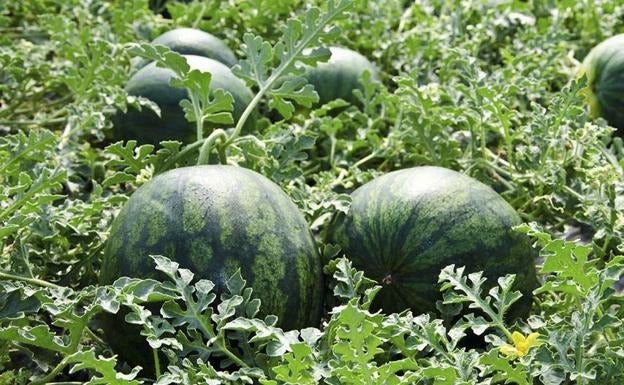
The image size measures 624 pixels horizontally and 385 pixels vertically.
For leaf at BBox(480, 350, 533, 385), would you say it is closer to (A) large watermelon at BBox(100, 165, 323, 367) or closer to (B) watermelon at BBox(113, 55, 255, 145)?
(A) large watermelon at BBox(100, 165, 323, 367)

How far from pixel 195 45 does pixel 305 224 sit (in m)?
1.66

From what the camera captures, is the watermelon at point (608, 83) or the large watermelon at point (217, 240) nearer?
the large watermelon at point (217, 240)

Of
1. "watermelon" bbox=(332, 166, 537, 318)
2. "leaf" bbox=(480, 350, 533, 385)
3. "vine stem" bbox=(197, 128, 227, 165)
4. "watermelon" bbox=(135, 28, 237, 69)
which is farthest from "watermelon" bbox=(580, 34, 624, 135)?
"leaf" bbox=(480, 350, 533, 385)

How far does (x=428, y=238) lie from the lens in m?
3.04

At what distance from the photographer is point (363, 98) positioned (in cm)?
443

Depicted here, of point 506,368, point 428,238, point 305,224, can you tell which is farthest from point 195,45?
point 506,368

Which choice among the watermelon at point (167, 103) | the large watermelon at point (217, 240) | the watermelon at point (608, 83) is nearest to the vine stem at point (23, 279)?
the large watermelon at point (217, 240)

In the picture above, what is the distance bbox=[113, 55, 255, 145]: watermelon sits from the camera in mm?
4016

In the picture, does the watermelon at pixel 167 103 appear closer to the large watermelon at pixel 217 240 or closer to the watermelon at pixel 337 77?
the watermelon at pixel 337 77

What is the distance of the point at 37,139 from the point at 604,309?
1730 millimetres

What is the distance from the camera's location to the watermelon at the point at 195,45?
14.7 ft

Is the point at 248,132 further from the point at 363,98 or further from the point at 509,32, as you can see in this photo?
the point at 509,32

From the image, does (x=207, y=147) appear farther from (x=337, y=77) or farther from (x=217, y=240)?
(x=337, y=77)

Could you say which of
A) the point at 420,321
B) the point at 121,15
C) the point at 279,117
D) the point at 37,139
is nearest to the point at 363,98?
the point at 279,117
